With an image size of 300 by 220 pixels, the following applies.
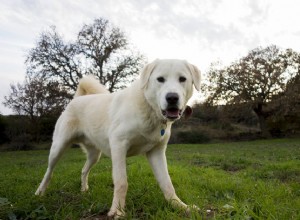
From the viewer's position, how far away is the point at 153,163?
3912 mm

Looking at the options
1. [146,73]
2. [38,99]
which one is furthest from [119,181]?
[38,99]

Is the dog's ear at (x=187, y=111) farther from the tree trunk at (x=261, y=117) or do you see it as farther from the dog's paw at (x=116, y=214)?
the tree trunk at (x=261, y=117)

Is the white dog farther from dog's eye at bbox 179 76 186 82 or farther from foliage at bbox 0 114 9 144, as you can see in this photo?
foliage at bbox 0 114 9 144

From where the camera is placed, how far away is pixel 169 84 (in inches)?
131

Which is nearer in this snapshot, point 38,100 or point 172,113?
point 172,113

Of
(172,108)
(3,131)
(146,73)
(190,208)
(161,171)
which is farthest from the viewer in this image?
(3,131)

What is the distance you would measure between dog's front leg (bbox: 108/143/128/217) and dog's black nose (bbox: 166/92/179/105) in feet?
2.66

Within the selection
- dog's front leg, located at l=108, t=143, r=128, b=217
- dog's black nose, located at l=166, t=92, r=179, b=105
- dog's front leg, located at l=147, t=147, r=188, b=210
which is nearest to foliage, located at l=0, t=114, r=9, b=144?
dog's front leg, located at l=147, t=147, r=188, b=210

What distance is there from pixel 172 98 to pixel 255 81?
29773 mm

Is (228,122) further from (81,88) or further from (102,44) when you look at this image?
(81,88)

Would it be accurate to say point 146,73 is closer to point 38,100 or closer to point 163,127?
point 163,127

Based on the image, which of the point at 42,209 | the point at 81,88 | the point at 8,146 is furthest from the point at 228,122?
the point at 42,209

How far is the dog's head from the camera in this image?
3219 mm

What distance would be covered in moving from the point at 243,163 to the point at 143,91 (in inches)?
241
